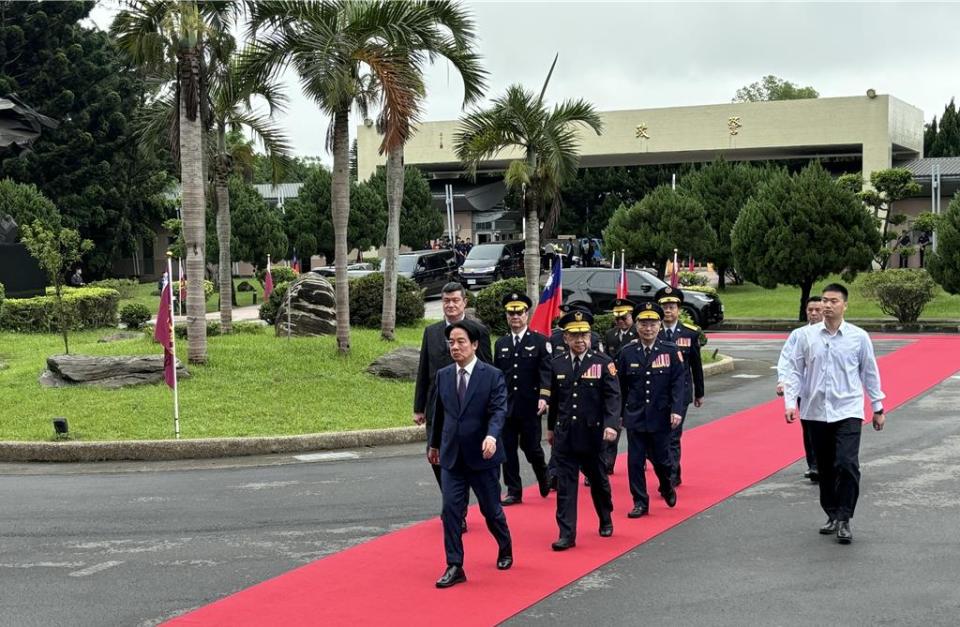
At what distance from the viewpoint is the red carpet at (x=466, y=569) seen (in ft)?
21.9

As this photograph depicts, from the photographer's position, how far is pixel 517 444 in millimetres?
9680

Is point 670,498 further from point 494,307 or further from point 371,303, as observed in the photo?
point 371,303

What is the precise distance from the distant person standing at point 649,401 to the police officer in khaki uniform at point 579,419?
0.72 metres

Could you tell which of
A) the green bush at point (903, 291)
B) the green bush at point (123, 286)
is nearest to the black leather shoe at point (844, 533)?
the green bush at point (903, 291)

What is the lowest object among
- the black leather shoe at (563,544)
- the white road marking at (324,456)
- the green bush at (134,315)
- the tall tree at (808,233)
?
the white road marking at (324,456)

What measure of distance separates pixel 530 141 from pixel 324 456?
32.6ft

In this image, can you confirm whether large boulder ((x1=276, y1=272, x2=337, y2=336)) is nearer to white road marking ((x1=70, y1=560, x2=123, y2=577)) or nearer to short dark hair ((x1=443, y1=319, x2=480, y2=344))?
white road marking ((x1=70, y1=560, x2=123, y2=577))

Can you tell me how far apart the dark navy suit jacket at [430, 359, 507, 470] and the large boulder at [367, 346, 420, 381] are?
9.19 metres

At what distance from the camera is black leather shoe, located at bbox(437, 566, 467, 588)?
23.5ft

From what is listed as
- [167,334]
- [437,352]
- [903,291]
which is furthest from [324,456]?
[903,291]

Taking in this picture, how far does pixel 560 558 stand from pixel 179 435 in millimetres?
6426

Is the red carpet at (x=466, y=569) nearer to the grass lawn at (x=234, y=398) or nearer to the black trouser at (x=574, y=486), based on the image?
the black trouser at (x=574, y=486)

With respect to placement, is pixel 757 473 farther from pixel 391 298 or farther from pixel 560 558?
pixel 391 298

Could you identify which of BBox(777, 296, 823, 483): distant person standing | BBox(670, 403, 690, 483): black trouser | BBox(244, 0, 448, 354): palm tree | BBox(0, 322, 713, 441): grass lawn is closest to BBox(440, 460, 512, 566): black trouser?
BBox(777, 296, 823, 483): distant person standing
